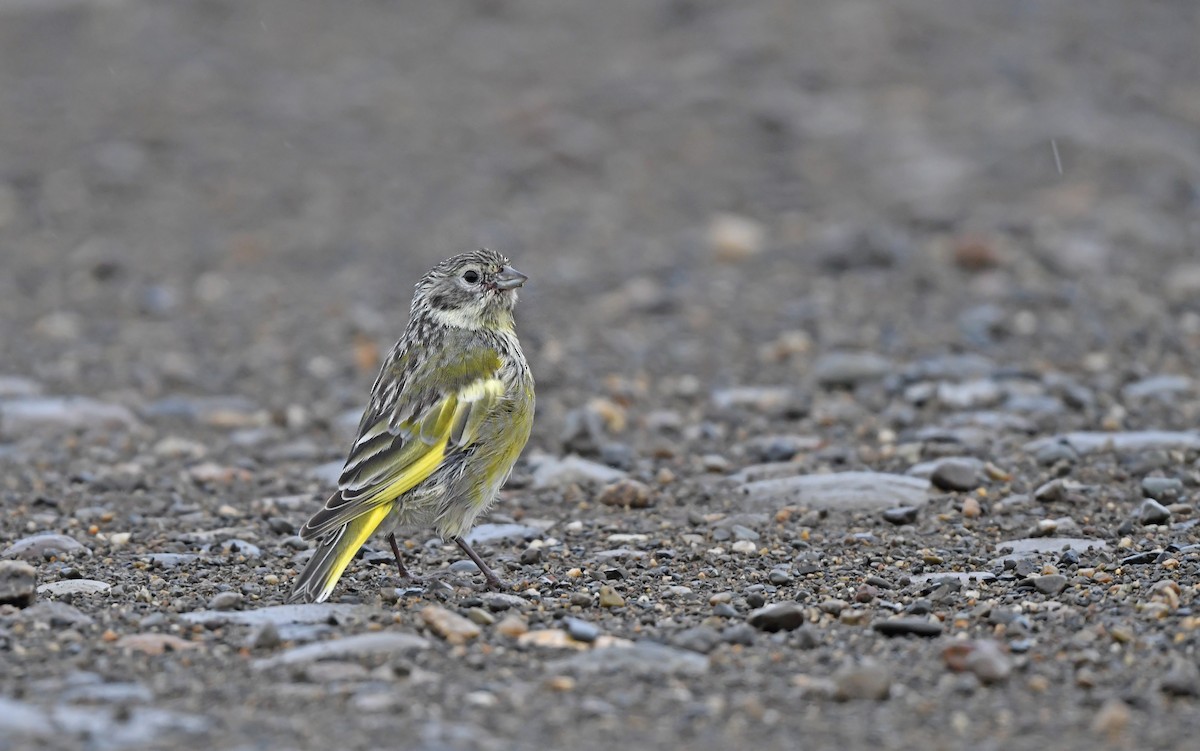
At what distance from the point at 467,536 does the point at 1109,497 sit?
3017mm

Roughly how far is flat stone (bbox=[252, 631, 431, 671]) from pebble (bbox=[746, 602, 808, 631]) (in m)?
1.18

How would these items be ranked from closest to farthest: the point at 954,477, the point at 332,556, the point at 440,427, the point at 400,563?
the point at 332,556 < the point at 400,563 < the point at 440,427 < the point at 954,477

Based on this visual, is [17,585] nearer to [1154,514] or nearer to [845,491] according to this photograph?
[845,491]

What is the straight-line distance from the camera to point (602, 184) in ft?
50.9

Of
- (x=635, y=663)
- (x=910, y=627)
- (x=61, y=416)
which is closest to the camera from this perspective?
(x=635, y=663)

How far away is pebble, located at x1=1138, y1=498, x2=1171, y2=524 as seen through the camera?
709 centimetres

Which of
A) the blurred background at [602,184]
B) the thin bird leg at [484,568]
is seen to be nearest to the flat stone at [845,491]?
the thin bird leg at [484,568]

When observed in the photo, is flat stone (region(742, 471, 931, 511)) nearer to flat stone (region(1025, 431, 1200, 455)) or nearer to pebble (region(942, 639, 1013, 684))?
flat stone (region(1025, 431, 1200, 455))

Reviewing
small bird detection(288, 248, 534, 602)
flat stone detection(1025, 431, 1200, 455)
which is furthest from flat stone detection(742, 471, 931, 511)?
small bird detection(288, 248, 534, 602)

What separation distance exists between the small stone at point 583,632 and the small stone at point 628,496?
2.38 m

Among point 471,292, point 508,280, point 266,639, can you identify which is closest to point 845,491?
point 508,280

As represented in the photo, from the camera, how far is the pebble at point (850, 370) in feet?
33.7

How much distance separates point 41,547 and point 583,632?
278cm

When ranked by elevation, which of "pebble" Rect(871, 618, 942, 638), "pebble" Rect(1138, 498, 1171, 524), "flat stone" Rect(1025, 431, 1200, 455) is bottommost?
"flat stone" Rect(1025, 431, 1200, 455)
